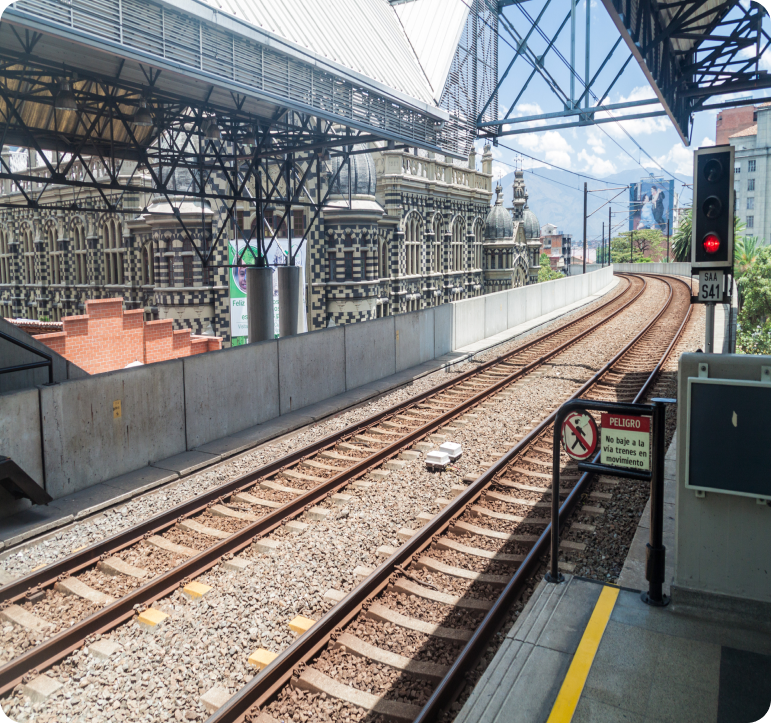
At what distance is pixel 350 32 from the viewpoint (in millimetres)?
17453

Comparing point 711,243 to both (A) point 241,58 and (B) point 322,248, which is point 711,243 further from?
(B) point 322,248

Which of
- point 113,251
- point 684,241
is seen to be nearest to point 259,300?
point 113,251

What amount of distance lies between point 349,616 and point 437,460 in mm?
4631

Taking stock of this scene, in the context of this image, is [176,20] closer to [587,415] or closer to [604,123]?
[587,415]

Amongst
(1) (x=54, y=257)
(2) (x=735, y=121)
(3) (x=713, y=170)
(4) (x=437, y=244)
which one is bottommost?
(3) (x=713, y=170)

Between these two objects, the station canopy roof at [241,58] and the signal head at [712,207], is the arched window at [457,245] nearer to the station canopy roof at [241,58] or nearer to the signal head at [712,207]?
the station canopy roof at [241,58]

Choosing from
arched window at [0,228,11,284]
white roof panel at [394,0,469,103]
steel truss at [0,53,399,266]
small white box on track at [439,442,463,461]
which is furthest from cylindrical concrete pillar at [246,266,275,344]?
arched window at [0,228,11,284]

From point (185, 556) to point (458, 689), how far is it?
3.99m

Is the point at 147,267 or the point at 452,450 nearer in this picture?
the point at 452,450

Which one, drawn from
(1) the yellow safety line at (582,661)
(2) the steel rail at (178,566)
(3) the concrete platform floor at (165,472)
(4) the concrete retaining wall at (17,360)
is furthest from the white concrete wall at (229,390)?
(1) the yellow safety line at (582,661)

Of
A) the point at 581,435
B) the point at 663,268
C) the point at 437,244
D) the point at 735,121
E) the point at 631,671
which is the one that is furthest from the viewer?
the point at 735,121

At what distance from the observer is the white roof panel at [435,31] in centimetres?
2112

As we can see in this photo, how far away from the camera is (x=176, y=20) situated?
424 inches

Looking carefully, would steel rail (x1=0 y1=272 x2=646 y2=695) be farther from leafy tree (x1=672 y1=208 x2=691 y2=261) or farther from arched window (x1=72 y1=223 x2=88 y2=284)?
leafy tree (x1=672 y1=208 x2=691 y2=261)
